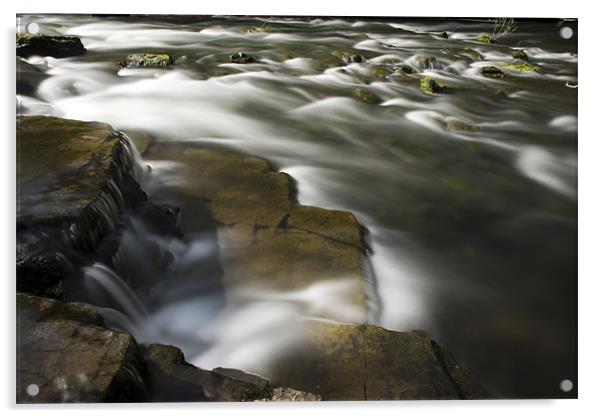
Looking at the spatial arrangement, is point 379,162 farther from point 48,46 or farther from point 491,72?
point 48,46

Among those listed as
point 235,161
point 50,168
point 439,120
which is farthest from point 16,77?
point 439,120

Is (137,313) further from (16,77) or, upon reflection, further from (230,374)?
(16,77)

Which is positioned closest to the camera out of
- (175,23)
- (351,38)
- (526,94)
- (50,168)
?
(50,168)

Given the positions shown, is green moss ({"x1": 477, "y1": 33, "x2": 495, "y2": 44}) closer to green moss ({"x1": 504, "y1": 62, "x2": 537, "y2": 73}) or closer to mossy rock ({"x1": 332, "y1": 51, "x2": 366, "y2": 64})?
green moss ({"x1": 504, "y1": 62, "x2": 537, "y2": 73})

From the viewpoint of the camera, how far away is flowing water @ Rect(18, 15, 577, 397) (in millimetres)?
1831

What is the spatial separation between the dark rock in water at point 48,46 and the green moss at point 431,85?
4.46 feet

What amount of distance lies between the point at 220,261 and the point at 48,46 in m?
1.01

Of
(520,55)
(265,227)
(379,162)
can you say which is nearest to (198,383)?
(265,227)

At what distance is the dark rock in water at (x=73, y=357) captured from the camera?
57.1 inches

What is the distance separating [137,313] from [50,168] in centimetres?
57

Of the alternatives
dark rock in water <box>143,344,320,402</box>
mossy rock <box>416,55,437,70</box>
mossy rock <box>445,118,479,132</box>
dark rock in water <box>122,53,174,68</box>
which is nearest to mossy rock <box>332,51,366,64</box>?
mossy rock <box>416,55,437,70</box>

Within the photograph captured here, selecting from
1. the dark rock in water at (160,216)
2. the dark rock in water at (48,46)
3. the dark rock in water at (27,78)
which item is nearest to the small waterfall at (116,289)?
the dark rock in water at (160,216)

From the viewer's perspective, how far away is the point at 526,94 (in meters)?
2.31

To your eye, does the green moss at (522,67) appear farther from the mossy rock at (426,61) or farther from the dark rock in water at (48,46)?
the dark rock in water at (48,46)
